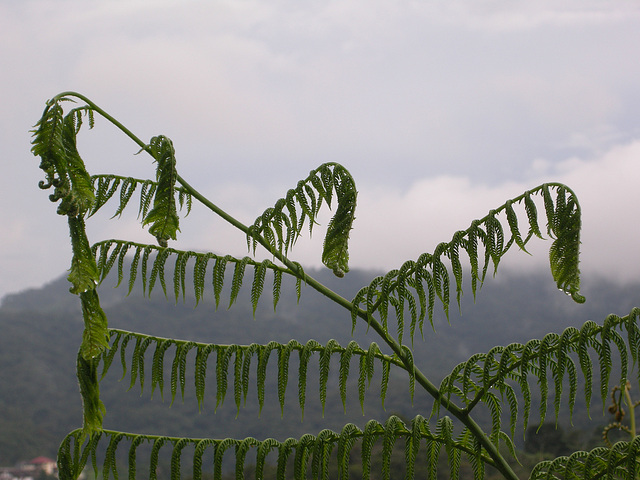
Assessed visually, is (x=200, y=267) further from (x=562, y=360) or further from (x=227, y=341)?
(x=227, y=341)

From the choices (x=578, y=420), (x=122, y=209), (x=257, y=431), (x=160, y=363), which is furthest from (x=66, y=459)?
(x=257, y=431)

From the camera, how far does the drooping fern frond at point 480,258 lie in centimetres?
142

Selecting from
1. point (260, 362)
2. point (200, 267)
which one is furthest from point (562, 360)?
point (200, 267)

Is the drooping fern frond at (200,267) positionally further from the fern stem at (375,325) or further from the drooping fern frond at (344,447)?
the drooping fern frond at (344,447)

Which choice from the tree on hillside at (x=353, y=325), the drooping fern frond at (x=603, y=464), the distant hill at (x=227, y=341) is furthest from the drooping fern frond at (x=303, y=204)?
the distant hill at (x=227, y=341)

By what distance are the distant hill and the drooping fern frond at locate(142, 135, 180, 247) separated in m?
37.8

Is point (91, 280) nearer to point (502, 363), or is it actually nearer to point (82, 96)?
point (82, 96)

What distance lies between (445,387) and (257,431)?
41.2 meters

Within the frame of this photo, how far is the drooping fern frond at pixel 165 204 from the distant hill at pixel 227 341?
37.8m

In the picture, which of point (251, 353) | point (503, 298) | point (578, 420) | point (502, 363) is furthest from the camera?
point (503, 298)

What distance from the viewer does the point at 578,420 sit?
25500mm

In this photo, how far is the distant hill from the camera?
45344 millimetres

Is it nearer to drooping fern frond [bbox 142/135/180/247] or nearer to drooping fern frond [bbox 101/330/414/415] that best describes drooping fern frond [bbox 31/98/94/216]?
drooping fern frond [bbox 142/135/180/247]

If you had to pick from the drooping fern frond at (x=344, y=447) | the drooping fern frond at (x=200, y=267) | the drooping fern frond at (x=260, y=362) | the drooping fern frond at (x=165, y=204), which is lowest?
the drooping fern frond at (x=344, y=447)
